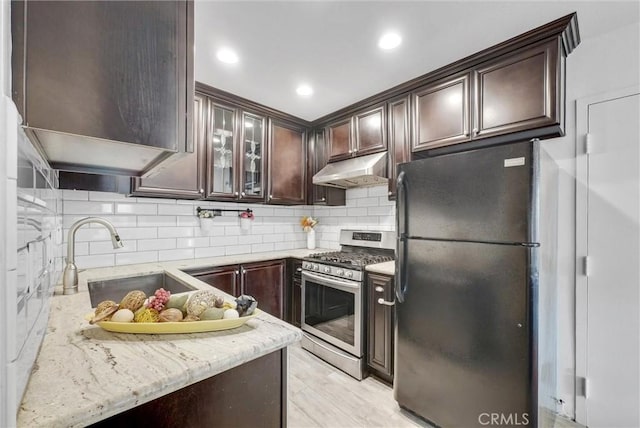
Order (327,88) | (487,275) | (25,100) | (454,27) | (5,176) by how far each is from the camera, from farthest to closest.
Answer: (327,88)
(454,27)
(487,275)
(25,100)
(5,176)

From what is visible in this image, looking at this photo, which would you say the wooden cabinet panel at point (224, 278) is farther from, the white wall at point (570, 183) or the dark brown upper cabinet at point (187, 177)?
the white wall at point (570, 183)

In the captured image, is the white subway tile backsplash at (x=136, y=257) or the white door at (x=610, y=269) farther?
the white subway tile backsplash at (x=136, y=257)

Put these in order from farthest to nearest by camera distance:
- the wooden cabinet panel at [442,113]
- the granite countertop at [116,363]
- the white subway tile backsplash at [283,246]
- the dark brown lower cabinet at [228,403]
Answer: the white subway tile backsplash at [283,246]
the wooden cabinet panel at [442,113]
the dark brown lower cabinet at [228,403]
the granite countertop at [116,363]

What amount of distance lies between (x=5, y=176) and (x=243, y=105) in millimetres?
2542

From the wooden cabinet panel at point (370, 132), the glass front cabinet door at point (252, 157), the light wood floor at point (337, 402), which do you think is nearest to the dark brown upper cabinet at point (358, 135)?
the wooden cabinet panel at point (370, 132)

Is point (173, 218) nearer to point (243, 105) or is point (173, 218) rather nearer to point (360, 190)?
point (243, 105)

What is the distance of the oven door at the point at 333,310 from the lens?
2262mm

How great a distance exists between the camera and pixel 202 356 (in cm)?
73

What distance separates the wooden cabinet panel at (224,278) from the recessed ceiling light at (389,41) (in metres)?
2.06

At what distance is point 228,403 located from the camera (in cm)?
81

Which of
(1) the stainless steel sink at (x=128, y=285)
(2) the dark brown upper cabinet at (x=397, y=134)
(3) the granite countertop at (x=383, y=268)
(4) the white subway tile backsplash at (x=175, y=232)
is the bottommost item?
(1) the stainless steel sink at (x=128, y=285)

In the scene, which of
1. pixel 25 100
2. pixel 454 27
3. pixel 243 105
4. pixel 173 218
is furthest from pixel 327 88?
pixel 25 100

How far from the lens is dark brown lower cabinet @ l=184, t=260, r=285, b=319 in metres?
2.41

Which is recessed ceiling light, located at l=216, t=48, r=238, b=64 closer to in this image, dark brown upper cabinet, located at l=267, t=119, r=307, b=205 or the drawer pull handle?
dark brown upper cabinet, located at l=267, t=119, r=307, b=205
